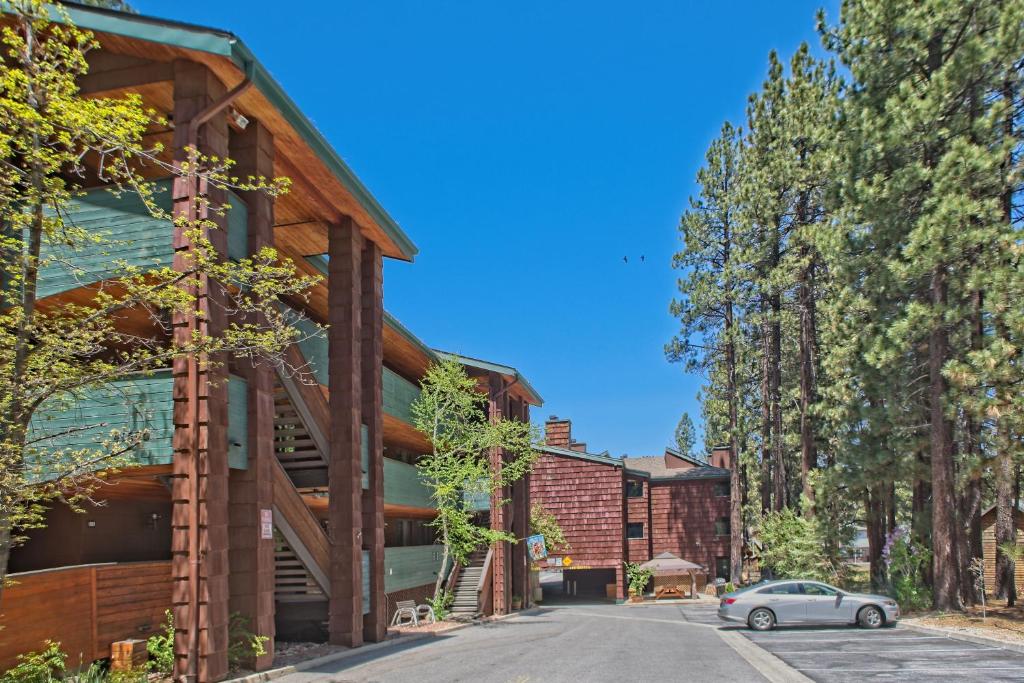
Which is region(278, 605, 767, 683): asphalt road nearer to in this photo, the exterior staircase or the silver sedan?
the silver sedan

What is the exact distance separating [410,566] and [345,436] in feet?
29.4

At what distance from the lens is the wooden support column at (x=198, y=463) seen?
41.9 feet

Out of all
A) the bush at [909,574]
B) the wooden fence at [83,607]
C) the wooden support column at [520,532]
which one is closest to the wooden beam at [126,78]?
the wooden fence at [83,607]

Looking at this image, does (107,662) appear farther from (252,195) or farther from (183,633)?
(252,195)

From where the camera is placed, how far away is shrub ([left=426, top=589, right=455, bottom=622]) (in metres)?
27.8

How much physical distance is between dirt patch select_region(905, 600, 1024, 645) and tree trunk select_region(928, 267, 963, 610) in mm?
778

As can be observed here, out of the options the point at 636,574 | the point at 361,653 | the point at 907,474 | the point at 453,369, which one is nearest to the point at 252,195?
the point at 361,653

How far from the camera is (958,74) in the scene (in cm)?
2234

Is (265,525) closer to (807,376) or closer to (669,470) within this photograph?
(807,376)

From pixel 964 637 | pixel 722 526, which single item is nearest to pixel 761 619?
pixel 964 637

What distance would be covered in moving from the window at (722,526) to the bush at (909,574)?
23.2m

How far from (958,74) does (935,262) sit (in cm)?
492

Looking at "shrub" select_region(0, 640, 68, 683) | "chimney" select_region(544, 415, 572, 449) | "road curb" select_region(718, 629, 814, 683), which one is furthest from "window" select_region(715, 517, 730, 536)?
"shrub" select_region(0, 640, 68, 683)

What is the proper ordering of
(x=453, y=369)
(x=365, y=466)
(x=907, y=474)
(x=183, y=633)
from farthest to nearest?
(x=453, y=369) < (x=907, y=474) < (x=365, y=466) < (x=183, y=633)
